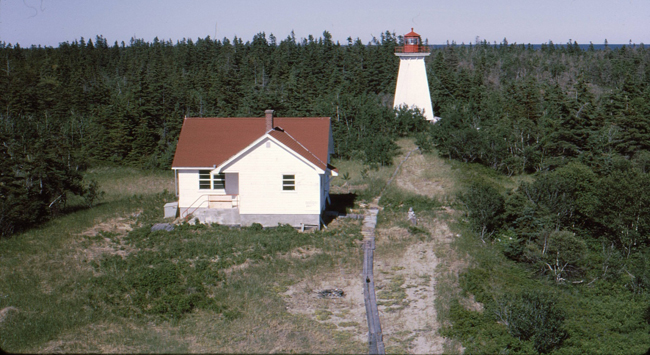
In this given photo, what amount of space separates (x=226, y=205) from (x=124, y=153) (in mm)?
19920

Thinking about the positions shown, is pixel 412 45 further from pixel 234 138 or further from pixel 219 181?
pixel 219 181

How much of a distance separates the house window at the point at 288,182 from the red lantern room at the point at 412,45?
21782 millimetres

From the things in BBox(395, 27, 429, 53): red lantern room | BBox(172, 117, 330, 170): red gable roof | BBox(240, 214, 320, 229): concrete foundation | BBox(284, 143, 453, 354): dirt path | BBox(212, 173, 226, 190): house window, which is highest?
BBox(395, 27, 429, 53): red lantern room

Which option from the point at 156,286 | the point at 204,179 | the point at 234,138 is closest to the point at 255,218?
the point at 204,179

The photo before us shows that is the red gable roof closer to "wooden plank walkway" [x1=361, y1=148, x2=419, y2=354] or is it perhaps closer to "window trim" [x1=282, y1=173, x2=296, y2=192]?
"window trim" [x1=282, y1=173, x2=296, y2=192]

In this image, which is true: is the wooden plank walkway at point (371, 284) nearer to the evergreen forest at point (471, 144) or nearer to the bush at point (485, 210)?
the evergreen forest at point (471, 144)

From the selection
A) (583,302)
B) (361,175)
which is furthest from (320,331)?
(361,175)

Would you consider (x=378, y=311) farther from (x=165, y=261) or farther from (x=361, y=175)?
(x=361, y=175)

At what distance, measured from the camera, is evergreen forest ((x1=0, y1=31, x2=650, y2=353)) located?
16891mm

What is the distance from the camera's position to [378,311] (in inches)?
544

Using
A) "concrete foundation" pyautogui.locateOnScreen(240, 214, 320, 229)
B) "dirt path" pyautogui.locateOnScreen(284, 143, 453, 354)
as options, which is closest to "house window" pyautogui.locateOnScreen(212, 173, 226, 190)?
"concrete foundation" pyautogui.locateOnScreen(240, 214, 320, 229)

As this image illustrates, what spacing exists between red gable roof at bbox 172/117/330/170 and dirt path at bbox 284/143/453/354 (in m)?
4.84

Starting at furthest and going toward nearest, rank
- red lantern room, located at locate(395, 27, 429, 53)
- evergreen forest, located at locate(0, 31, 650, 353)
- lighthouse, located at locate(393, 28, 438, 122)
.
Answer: lighthouse, located at locate(393, 28, 438, 122)
red lantern room, located at locate(395, 27, 429, 53)
evergreen forest, located at locate(0, 31, 650, 353)

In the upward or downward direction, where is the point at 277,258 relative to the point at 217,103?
downward
